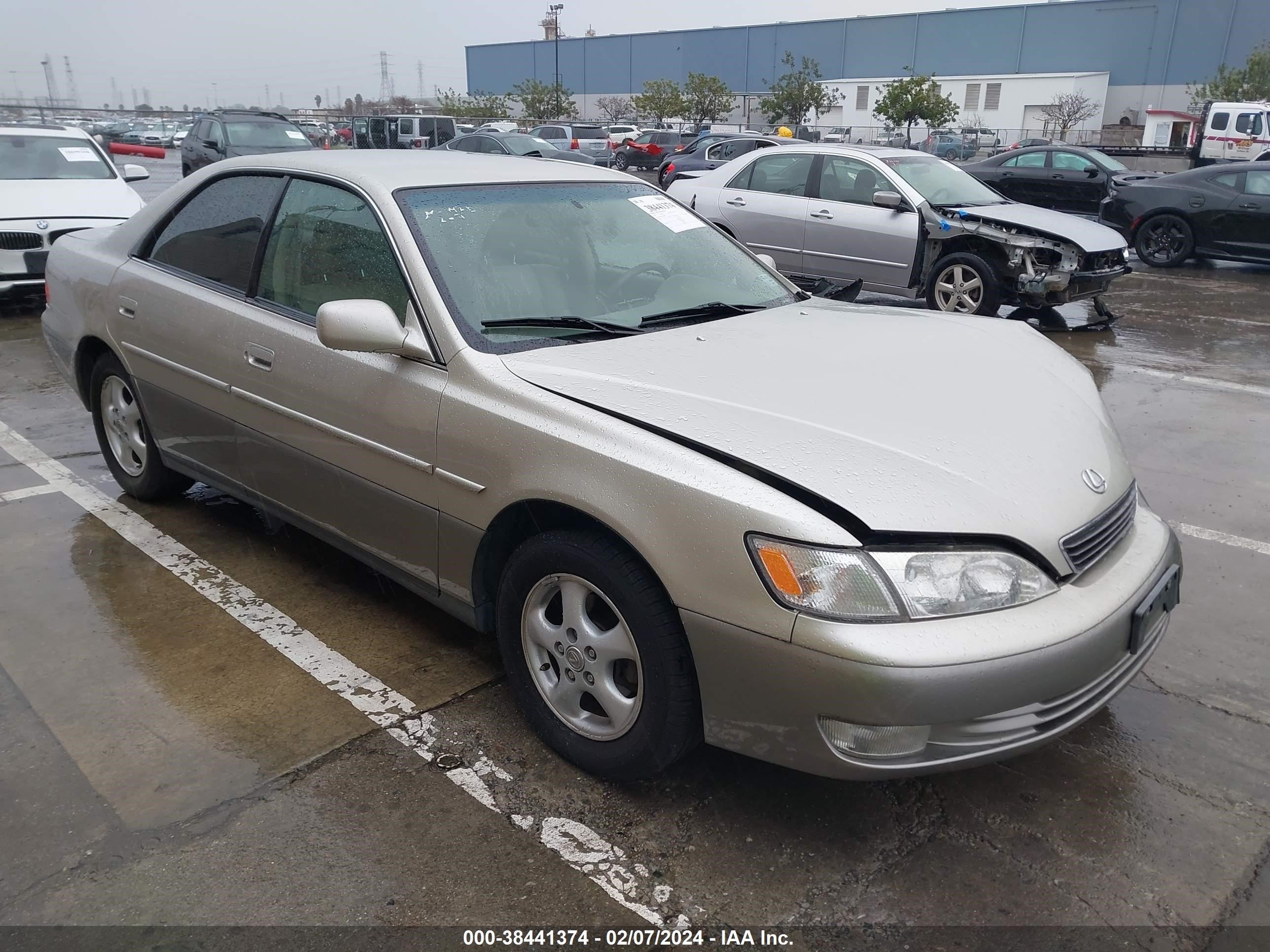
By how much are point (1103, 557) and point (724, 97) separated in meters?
52.7

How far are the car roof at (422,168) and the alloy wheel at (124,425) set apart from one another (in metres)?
1.14

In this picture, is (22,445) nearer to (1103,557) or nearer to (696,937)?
(696,937)

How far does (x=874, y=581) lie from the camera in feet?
7.22

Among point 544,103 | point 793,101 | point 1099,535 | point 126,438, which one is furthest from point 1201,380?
point 544,103

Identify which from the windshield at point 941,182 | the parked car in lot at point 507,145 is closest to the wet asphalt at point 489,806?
the windshield at point 941,182

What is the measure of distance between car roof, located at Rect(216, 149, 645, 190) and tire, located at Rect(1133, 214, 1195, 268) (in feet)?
37.0

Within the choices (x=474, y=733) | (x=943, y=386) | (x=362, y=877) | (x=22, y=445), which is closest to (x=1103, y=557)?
(x=943, y=386)

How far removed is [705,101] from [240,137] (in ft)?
119

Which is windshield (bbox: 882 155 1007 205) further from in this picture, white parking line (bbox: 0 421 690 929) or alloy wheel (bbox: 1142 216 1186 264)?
white parking line (bbox: 0 421 690 929)

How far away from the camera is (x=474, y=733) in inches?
117

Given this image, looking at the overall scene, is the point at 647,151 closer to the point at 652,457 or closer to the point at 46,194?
the point at 46,194

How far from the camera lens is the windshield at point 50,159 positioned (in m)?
9.59

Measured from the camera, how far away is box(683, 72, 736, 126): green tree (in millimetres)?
49281

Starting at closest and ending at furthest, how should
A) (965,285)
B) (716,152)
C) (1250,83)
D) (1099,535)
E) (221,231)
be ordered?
(1099,535) < (221,231) < (965,285) < (716,152) < (1250,83)
